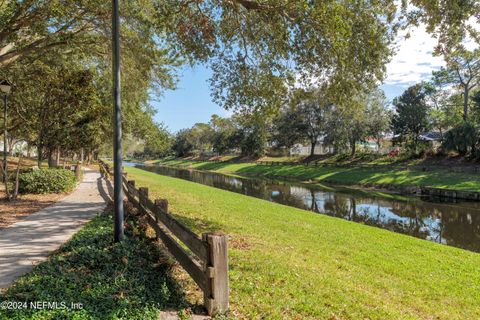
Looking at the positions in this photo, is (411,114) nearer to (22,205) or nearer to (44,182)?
(44,182)

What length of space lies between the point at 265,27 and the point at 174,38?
9.33ft

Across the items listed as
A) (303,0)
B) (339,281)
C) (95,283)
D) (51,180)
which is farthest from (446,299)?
(51,180)

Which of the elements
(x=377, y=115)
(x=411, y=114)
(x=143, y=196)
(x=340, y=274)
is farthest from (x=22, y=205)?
Answer: (x=411, y=114)

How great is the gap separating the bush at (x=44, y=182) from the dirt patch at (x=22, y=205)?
0.47 meters

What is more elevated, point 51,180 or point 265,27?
point 265,27

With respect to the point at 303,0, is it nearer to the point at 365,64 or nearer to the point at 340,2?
the point at 340,2

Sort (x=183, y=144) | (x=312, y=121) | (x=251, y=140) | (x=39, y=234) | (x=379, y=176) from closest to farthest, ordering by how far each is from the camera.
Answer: (x=39, y=234) → (x=379, y=176) → (x=312, y=121) → (x=251, y=140) → (x=183, y=144)

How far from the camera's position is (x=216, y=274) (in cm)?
361

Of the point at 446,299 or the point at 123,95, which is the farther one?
the point at 123,95

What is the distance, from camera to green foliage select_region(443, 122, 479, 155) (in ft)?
107

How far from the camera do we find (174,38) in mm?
10016

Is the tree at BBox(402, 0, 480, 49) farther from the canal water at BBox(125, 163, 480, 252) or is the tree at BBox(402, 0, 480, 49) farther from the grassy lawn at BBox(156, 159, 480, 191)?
the grassy lawn at BBox(156, 159, 480, 191)

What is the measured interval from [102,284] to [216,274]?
1.61 meters

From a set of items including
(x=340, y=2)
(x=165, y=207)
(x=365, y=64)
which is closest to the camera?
(x=165, y=207)
